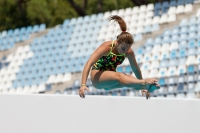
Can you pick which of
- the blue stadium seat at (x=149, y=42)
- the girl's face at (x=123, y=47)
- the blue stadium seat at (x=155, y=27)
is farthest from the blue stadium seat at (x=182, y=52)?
the girl's face at (x=123, y=47)

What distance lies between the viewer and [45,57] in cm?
1291

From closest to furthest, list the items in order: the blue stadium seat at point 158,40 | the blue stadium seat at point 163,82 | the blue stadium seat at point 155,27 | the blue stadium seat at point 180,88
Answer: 1. the blue stadium seat at point 180,88
2. the blue stadium seat at point 163,82
3. the blue stadium seat at point 158,40
4. the blue stadium seat at point 155,27

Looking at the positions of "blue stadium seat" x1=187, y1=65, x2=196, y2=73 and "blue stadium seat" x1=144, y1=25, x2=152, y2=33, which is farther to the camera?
"blue stadium seat" x1=144, y1=25, x2=152, y2=33

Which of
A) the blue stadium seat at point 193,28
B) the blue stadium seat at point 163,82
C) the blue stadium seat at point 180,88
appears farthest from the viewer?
the blue stadium seat at point 193,28

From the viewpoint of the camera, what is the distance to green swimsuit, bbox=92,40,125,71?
14.5ft

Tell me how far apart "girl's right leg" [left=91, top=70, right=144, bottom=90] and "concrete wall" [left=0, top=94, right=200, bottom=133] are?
38cm

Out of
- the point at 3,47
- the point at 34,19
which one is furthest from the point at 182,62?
the point at 34,19

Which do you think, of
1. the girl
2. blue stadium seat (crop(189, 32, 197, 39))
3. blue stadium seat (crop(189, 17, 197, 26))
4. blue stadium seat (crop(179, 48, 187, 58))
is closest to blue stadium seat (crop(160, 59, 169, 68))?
blue stadium seat (crop(179, 48, 187, 58))

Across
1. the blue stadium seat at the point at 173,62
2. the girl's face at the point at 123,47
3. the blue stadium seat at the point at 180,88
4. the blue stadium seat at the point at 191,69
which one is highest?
the blue stadium seat at the point at 173,62

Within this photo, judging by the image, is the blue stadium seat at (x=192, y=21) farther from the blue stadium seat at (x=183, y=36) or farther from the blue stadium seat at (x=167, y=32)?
the blue stadium seat at (x=167, y=32)

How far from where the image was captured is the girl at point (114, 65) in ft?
13.4

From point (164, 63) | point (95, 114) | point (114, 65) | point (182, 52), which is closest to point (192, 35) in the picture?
point (182, 52)

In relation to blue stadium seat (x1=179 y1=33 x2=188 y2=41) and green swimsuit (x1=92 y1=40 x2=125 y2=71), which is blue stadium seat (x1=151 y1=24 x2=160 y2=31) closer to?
blue stadium seat (x1=179 y1=33 x2=188 y2=41)

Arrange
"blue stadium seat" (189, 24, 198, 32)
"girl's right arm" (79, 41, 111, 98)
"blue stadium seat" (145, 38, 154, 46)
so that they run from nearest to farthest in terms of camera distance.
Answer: "girl's right arm" (79, 41, 111, 98)
"blue stadium seat" (189, 24, 198, 32)
"blue stadium seat" (145, 38, 154, 46)
